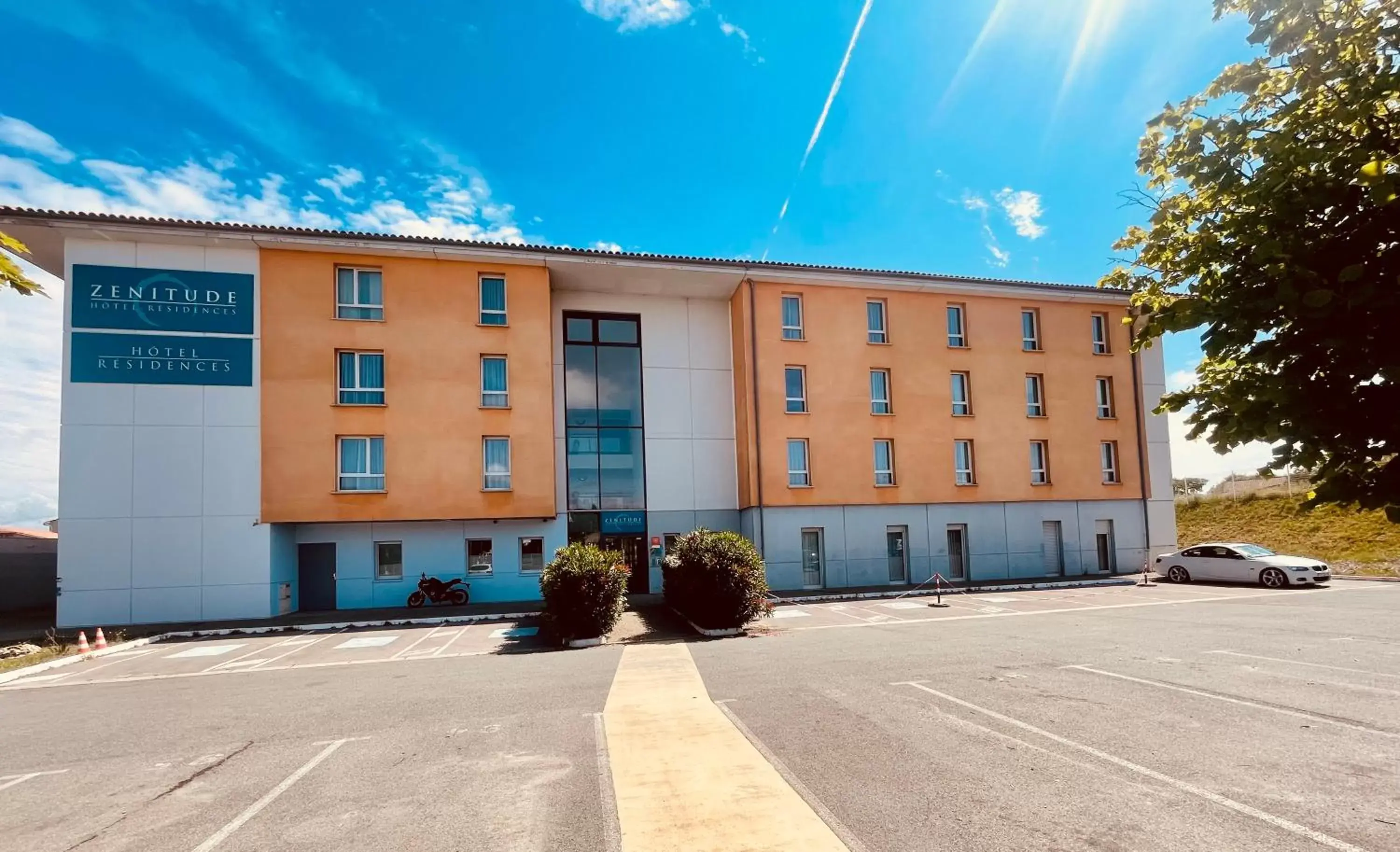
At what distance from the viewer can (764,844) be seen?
4.67m

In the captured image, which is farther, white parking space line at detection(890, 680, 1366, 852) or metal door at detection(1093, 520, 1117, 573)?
metal door at detection(1093, 520, 1117, 573)

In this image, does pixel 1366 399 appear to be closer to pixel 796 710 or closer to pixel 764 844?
pixel 764 844

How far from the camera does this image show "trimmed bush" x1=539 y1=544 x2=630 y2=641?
14406mm

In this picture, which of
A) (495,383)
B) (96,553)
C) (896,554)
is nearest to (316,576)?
(96,553)

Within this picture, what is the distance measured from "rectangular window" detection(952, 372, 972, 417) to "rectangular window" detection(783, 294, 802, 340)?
647 centimetres

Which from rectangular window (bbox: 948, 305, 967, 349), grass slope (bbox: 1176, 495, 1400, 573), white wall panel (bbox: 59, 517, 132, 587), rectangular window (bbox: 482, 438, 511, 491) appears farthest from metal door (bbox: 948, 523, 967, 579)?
white wall panel (bbox: 59, 517, 132, 587)

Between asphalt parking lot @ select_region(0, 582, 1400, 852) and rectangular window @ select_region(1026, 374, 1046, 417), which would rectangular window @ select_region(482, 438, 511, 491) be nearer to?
asphalt parking lot @ select_region(0, 582, 1400, 852)

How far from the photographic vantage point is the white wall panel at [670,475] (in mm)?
24625

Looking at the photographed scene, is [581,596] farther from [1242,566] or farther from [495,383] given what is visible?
[1242,566]

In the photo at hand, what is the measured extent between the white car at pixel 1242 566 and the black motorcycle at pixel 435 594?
2412 cm

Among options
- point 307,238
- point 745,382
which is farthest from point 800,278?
point 307,238

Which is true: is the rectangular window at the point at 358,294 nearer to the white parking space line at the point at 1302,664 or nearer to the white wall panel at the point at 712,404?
the white wall panel at the point at 712,404

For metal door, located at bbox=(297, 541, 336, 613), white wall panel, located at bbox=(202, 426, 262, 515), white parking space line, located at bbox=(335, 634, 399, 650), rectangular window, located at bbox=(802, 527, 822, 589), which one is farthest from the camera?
rectangular window, located at bbox=(802, 527, 822, 589)

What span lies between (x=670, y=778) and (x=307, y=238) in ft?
67.5
